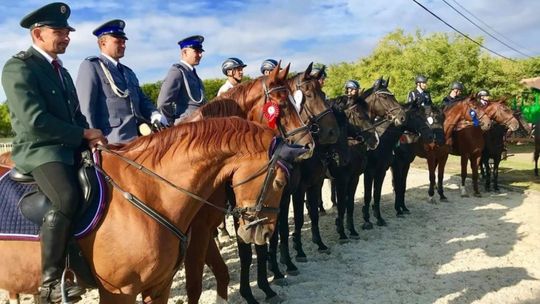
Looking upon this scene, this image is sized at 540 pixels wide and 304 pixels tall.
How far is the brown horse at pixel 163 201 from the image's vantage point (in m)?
2.93

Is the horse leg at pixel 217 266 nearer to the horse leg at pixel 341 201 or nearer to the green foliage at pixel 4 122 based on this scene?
the horse leg at pixel 341 201

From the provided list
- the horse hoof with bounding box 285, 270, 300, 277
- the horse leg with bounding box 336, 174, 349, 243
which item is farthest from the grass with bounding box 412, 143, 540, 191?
the horse hoof with bounding box 285, 270, 300, 277

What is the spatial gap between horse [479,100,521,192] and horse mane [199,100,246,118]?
34.3ft

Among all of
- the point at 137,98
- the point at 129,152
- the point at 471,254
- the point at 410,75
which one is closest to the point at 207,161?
the point at 129,152

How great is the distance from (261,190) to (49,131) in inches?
57.0

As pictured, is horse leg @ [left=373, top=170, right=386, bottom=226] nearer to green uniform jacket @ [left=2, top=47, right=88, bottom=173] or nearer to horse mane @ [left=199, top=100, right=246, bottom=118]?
horse mane @ [left=199, top=100, right=246, bottom=118]

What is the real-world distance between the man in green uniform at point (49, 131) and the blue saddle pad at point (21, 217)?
10 cm

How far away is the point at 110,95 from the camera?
438 centimetres

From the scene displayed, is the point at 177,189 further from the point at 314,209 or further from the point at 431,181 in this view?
the point at 431,181

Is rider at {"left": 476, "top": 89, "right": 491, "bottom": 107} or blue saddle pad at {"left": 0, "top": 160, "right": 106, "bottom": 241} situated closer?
blue saddle pad at {"left": 0, "top": 160, "right": 106, "bottom": 241}

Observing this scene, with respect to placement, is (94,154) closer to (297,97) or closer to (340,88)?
(297,97)

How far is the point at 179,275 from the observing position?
6.63 metres

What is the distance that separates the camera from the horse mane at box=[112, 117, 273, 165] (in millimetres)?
3004

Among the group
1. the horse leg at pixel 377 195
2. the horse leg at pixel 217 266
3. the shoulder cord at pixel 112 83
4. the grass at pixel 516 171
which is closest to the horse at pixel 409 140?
the horse leg at pixel 377 195
